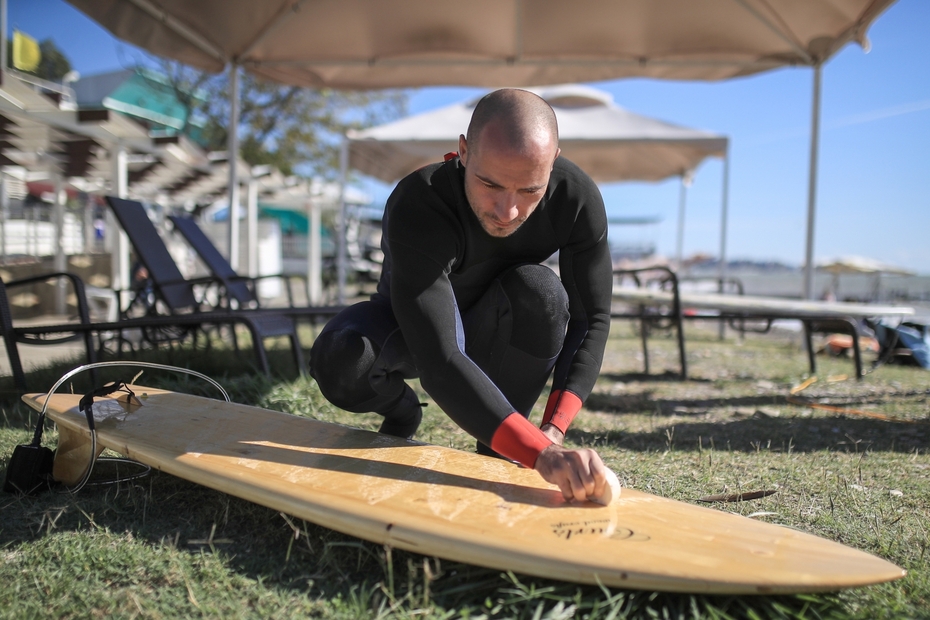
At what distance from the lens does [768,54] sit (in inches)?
206

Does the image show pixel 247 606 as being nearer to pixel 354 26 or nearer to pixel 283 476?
pixel 283 476

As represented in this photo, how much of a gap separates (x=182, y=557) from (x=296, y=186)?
38.1 ft

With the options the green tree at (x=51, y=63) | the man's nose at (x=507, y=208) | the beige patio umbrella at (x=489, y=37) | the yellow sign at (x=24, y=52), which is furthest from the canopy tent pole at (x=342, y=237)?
the green tree at (x=51, y=63)

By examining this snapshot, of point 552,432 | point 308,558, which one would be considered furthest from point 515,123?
point 308,558

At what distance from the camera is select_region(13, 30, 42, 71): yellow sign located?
14.2 meters

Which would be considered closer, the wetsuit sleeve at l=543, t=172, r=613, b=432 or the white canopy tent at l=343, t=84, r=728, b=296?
the wetsuit sleeve at l=543, t=172, r=613, b=432

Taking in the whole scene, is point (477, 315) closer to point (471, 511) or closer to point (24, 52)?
point (471, 511)

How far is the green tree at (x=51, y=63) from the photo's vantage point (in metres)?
17.7

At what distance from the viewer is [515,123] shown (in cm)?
157

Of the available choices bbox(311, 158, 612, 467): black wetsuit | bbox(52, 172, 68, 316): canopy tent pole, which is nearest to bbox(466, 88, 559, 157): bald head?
bbox(311, 158, 612, 467): black wetsuit

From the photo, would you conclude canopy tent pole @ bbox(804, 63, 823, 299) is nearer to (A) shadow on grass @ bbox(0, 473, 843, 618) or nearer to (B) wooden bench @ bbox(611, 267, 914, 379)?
(B) wooden bench @ bbox(611, 267, 914, 379)

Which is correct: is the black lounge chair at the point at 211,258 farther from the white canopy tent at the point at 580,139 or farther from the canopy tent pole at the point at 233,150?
the white canopy tent at the point at 580,139

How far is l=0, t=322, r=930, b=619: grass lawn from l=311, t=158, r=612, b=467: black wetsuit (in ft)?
1.26

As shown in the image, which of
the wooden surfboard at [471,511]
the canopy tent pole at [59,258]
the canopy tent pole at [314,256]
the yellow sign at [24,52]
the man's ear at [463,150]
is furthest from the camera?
the yellow sign at [24,52]
